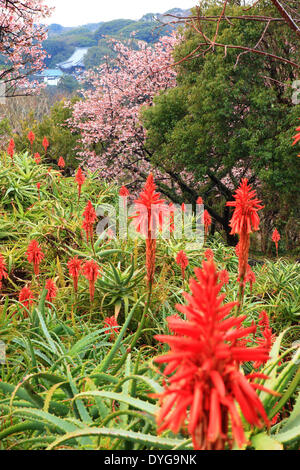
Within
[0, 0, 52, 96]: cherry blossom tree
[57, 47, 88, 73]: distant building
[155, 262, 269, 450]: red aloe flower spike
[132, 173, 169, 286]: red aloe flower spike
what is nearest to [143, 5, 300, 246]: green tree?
[0, 0, 52, 96]: cherry blossom tree

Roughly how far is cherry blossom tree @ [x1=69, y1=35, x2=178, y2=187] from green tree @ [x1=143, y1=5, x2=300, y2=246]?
2871mm

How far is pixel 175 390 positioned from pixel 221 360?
10cm

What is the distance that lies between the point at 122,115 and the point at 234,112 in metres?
5.50

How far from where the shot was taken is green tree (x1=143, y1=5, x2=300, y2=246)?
8.76 m

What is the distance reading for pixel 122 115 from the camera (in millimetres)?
13898

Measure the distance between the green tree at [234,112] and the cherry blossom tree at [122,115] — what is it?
2.87 meters

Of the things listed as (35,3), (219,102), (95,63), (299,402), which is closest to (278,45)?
(219,102)

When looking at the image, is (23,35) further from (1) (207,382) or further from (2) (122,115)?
(1) (207,382)

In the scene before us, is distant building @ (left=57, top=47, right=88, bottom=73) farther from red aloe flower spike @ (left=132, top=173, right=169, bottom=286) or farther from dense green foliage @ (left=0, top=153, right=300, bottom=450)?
red aloe flower spike @ (left=132, top=173, right=169, bottom=286)

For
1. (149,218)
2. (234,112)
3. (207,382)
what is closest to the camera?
(207,382)

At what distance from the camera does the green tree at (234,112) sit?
8758 mm

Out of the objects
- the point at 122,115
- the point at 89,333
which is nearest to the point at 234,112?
the point at 122,115
